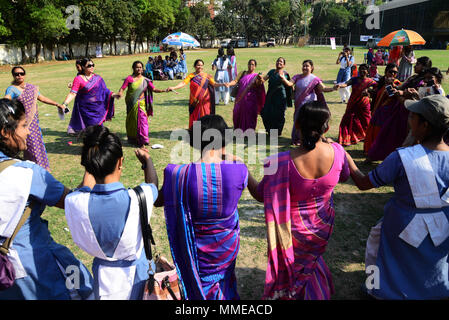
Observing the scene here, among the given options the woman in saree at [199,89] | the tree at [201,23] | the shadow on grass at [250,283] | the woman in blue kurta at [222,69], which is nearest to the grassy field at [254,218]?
the shadow on grass at [250,283]

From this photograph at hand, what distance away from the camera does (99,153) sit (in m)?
1.77

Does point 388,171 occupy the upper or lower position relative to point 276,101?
lower

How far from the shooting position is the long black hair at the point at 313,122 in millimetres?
2172

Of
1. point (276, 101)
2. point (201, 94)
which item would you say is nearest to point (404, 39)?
Answer: point (276, 101)

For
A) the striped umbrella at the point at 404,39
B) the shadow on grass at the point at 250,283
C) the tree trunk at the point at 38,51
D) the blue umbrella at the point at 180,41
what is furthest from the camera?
the tree trunk at the point at 38,51

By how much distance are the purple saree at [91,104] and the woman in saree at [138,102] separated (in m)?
0.42

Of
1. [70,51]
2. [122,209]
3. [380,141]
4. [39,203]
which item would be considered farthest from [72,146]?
[70,51]

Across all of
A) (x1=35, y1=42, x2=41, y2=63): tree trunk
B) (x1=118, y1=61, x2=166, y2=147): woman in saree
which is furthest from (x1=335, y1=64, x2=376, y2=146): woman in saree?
(x1=35, y1=42, x2=41, y2=63): tree trunk

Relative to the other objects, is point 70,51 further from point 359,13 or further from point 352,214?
point 359,13

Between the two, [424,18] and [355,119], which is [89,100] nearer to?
[355,119]

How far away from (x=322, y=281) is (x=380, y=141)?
3.83 meters

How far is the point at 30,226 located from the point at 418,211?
272 cm

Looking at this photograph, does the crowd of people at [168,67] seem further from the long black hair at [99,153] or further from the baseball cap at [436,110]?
the baseball cap at [436,110]
